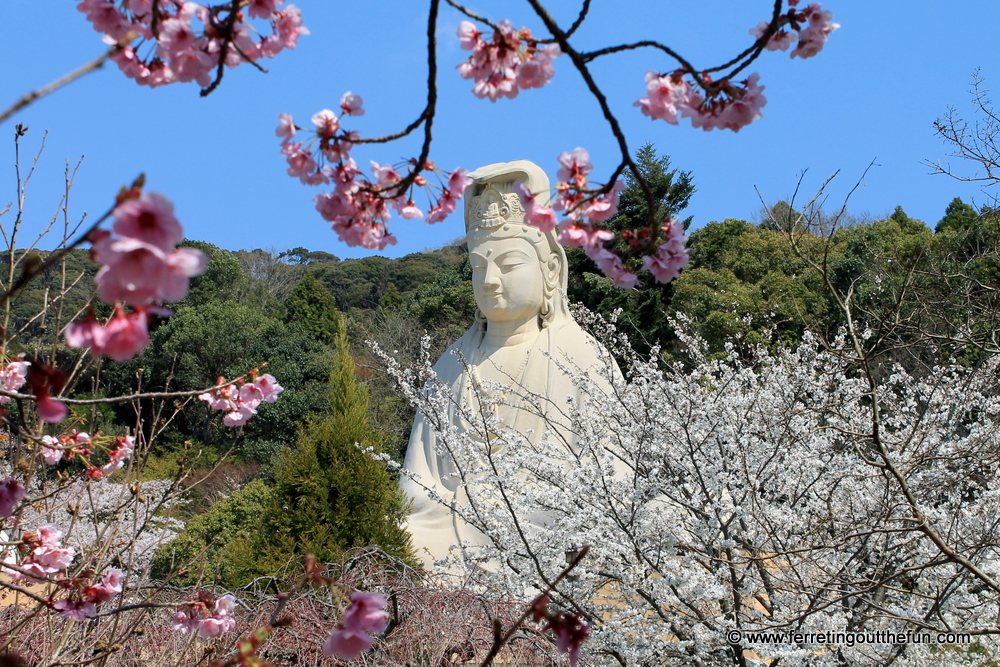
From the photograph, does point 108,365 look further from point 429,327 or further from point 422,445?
point 422,445

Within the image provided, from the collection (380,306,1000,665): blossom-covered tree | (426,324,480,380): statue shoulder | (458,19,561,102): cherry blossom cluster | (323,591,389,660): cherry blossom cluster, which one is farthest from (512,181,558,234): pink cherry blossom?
(426,324,480,380): statue shoulder

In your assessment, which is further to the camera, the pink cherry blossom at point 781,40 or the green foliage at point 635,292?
the green foliage at point 635,292

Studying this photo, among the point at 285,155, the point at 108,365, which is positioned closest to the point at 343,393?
the point at 285,155

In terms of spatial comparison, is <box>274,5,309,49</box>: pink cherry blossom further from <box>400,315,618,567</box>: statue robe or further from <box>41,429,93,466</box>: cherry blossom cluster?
<box>400,315,618,567</box>: statue robe

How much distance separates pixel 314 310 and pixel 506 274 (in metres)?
16.3

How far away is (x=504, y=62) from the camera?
1703 mm

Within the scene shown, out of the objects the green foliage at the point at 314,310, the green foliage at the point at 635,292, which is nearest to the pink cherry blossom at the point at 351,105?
the green foliage at the point at 635,292

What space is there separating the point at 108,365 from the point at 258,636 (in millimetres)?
19921

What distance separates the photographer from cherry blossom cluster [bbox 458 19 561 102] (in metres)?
1.70

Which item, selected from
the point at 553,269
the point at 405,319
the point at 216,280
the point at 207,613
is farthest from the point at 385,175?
the point at 216,280

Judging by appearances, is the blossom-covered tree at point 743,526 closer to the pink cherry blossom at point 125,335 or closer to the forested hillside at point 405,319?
the pink cherry blossom at point 125,335

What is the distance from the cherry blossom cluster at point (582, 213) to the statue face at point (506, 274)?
5084 millimetres

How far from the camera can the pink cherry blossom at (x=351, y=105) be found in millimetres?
1729

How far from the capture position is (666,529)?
3930mm
